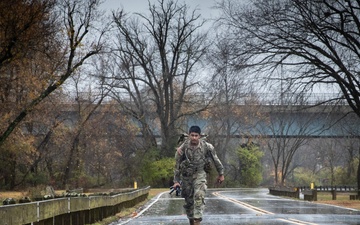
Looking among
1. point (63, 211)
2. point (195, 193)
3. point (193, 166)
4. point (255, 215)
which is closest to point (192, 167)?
point (193, 166)

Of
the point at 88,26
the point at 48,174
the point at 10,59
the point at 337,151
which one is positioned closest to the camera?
the point at 10,59

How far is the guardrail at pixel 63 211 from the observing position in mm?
9154

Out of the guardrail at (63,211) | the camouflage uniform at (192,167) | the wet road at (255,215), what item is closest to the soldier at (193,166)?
the camouflage uniform at (192,167)

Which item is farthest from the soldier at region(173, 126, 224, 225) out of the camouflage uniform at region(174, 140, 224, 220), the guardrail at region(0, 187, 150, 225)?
the guardrail at region(0, 187, 150, 225)

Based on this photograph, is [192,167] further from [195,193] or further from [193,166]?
[195,193]

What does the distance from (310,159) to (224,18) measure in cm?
9811

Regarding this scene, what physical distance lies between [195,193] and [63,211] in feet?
8.02

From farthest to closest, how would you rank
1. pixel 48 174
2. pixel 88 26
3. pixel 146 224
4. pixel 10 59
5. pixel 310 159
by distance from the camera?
pixel 310 159 < pixel 48 174 < pixel 88 26 < pixel 10 59 < pixel 146 224

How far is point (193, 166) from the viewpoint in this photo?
12102 mm

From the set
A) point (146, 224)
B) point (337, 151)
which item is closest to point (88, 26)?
point (146, 224)

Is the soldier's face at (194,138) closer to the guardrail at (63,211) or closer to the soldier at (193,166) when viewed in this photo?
the soldier at (193,166)

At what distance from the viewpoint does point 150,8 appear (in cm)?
6625

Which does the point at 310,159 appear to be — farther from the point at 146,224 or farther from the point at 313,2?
the point at 146,224

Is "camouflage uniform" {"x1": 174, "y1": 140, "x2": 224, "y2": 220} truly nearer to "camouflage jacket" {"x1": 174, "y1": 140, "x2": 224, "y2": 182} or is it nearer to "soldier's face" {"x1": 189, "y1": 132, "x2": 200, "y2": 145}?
"camouflage jacket" {"x1": 174, "y1": 140, "x2": 224, "y2": 182}
